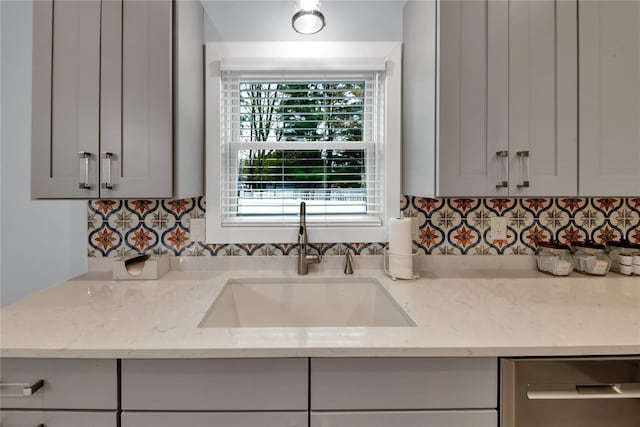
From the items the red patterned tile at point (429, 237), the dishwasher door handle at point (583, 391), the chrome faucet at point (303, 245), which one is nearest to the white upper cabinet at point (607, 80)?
the red patterned tile at point (429, 237)

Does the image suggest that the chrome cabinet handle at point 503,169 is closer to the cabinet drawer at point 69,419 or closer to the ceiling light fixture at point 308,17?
the ceiling light fixture at point 308,17

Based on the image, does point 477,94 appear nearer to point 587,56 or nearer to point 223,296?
point 587,56

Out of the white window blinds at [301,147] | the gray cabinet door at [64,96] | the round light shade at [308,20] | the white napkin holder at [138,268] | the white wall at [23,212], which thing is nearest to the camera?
the gray cabinet door at [64,96]

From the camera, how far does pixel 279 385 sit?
3.00ft

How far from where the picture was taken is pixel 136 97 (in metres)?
1.30

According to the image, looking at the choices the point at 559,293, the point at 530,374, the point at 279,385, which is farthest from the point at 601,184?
the point at 279,385

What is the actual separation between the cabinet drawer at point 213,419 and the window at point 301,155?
893mm

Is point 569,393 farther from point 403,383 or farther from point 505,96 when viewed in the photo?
point 505,96

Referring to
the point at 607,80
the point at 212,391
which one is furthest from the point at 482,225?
the point at 212,391

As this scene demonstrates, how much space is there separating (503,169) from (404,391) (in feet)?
3.10

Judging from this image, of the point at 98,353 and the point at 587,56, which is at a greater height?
the point at 587,56

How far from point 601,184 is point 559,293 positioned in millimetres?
483

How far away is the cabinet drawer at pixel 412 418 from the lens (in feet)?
3.01

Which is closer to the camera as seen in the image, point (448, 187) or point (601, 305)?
point (601, 305)
